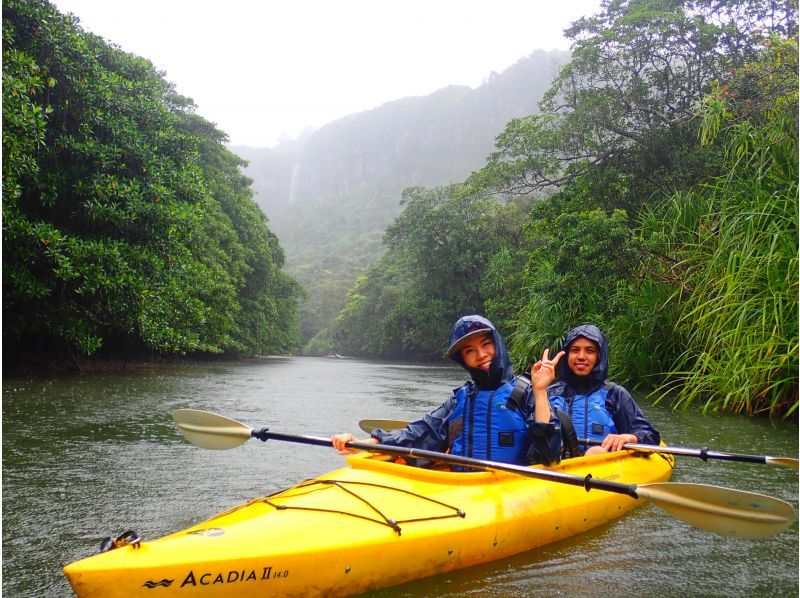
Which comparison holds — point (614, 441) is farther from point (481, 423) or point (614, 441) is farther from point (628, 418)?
point (481, 423)

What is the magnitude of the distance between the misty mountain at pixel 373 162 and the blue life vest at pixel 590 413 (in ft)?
188

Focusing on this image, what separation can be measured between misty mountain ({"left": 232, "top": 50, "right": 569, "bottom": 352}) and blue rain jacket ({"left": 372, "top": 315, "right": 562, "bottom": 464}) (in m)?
58.2

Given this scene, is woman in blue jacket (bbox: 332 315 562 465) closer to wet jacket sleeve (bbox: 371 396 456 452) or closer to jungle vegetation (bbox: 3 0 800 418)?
wet jacket sleeve (bbox: 371 396 456 452)

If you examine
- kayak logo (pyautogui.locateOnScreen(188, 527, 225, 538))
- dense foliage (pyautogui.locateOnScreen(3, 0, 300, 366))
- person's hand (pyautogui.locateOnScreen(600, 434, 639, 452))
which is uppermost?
dense foliage (pyautogui.locateOnScreen(3, 0, 300, 366))

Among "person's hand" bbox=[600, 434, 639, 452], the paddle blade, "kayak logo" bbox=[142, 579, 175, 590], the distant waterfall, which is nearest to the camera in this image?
"kayak logo" bbox=[142, 579, 175, 590]

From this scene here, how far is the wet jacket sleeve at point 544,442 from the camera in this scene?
328cm

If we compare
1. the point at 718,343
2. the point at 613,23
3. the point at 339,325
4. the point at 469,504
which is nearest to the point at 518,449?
the point at 469,504

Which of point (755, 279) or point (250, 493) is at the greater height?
point (755, 279)

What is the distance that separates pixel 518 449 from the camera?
345 centimetres

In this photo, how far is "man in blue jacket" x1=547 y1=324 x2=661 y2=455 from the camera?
4473 millimetres

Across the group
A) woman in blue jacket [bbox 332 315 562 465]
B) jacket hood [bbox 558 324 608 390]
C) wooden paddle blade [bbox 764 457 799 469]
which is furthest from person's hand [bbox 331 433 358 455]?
wooden paddle blade [bbox 764 457 799 469]

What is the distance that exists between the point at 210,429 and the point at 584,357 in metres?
2.49

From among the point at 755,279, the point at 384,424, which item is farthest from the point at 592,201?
the point at 384,424

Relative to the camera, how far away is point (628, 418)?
450 centimetres
